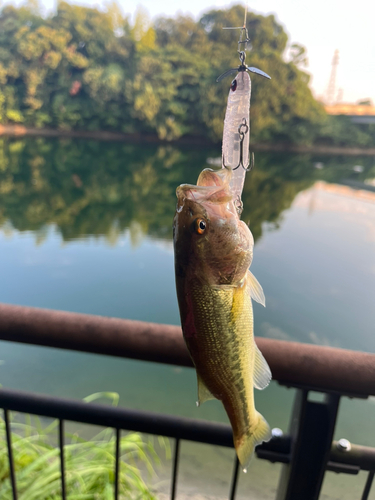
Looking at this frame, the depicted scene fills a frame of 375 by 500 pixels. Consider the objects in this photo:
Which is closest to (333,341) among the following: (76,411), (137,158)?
(76,411)

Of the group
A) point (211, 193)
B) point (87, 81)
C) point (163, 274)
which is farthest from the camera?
point (87, 81)

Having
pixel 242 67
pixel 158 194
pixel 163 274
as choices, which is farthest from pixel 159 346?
pixel 158 194

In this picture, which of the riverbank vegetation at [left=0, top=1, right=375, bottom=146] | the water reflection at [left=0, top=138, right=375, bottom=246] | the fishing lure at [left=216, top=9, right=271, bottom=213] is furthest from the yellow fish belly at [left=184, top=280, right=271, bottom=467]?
the riverbank vegetation at [left=0, top=1, right=375, bottom=146]

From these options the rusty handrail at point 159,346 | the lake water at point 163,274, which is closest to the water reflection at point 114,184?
the lake water at point 163,274

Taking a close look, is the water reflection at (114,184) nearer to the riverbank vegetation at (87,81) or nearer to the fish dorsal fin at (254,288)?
the riverbank vegetation at (87,81)

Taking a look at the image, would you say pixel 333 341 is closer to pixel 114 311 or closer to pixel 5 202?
pixel 114 311

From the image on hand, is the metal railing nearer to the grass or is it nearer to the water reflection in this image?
the grass

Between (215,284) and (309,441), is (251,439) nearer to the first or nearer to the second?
(215,284)
